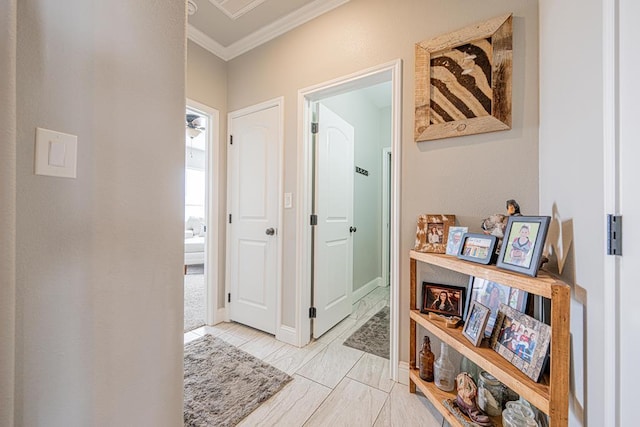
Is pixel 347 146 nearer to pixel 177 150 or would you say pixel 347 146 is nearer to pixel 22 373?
pixel 177 150

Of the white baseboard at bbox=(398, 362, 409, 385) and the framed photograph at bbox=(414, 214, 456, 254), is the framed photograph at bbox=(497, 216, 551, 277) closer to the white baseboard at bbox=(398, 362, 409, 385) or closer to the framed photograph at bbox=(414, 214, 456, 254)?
the framed photograph at bbox=(414, 214, 456, 254)

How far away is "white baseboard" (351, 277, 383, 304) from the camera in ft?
10.4

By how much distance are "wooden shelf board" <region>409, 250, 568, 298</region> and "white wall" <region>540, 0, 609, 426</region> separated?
0.33ft

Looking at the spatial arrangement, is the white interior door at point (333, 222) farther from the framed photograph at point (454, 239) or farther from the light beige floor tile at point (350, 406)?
the framed photograph at point (454, 239)

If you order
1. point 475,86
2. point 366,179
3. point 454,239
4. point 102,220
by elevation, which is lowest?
point 454,239

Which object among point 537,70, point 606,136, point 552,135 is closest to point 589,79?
point 606,136

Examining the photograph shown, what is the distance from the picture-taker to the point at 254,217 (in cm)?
242

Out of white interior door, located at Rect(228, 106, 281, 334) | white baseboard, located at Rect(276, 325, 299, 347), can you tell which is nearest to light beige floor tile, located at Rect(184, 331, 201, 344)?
white interior door, located at Rect(228, 106, 281, 334)

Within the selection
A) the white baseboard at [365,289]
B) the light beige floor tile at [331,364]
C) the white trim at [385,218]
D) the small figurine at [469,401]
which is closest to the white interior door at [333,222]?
the light beige floor tile at [331,364]

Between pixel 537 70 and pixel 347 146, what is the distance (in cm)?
160

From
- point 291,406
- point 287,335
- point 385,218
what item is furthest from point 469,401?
point 385,218

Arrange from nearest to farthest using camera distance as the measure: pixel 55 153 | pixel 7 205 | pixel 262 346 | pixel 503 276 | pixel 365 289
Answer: pixel 7 205, pixel 55 153, pixel 503 276, pixel 262 346, pixel 365 289

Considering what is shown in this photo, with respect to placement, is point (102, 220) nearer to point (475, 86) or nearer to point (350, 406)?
point (350, 406)

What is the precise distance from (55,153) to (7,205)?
18cm
